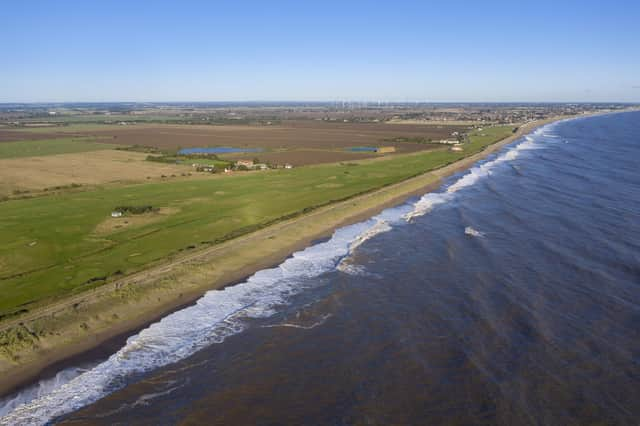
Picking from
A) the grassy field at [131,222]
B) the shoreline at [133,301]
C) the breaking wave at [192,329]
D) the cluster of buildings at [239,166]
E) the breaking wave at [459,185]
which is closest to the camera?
the breaking wave at [192,329]

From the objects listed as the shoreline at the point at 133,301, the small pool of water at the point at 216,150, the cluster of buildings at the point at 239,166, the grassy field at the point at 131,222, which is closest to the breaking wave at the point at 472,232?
the shoreline at the point at 133,301

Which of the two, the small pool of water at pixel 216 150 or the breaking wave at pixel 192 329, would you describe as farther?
the small pool of water at pixel 216 150

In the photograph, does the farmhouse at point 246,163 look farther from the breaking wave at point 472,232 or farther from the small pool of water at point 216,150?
the breaking wave at point 472,232

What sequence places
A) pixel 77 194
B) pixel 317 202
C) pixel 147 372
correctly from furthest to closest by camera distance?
pixel 77 194 < pixel 317 202 < pixel 147 372

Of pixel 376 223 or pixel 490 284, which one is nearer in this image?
pixel 490 284

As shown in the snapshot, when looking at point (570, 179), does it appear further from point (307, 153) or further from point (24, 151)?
point (24, 151)

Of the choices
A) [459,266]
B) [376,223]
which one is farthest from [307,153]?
[459,266]
